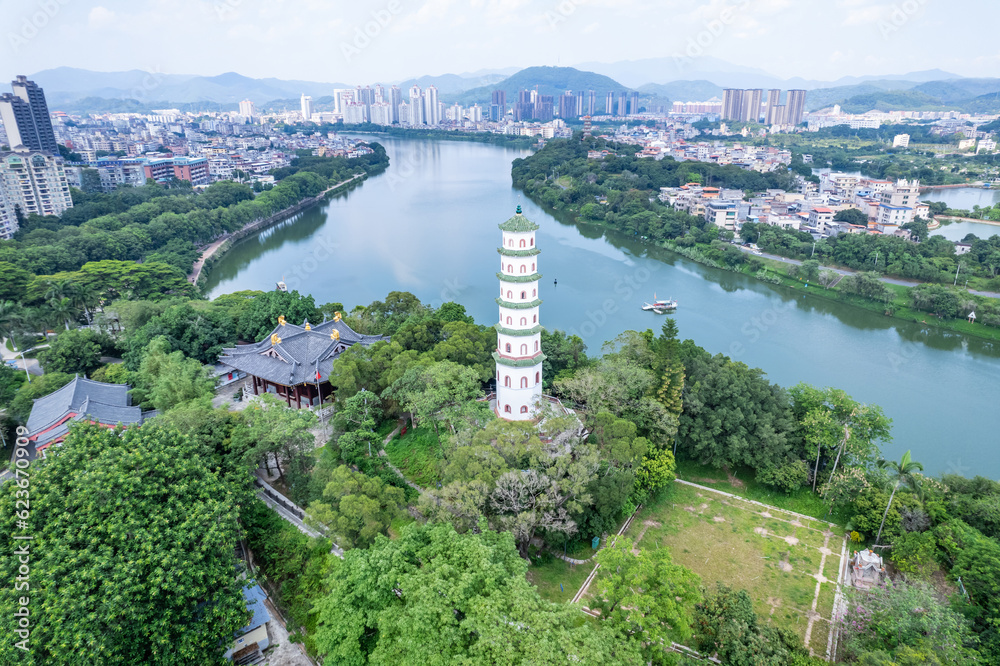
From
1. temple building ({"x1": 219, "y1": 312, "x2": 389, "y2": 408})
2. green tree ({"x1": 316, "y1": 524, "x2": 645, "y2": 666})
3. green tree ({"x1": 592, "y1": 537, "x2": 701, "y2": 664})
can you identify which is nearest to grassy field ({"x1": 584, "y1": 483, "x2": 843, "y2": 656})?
green tree ({"x1": 592, "y1": 537, "x2": 701, "y2": 664})

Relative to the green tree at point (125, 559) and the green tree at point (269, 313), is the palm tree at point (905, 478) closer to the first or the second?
the green tree at point (125, 559)

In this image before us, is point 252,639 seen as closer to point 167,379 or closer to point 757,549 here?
point 167,379

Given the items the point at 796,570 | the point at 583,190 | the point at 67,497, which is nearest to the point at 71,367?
the point at 67,497

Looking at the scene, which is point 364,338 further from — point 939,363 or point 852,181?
point 852,181

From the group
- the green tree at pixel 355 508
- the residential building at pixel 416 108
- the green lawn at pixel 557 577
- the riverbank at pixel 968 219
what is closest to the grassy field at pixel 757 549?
the green lawn at pixel 557 577

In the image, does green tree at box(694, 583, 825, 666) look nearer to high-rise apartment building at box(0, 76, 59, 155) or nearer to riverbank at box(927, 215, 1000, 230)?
riverbank at box(927, 215, 1000, 230)

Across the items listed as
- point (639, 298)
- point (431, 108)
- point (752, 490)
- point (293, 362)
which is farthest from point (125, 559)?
point (431, 108)
